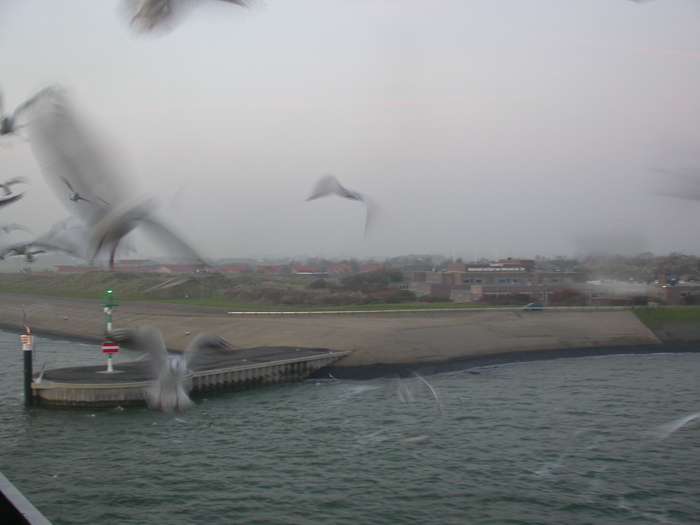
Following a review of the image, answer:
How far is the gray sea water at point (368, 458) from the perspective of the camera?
8.46 m

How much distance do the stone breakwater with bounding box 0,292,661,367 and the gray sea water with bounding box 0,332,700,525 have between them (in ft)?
18.6

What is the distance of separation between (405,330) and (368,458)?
13.5m

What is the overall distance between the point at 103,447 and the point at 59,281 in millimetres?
29814

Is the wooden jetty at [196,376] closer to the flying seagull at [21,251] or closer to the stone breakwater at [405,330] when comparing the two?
the stone breakwater at [405,330]

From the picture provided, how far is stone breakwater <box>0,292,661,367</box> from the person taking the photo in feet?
73.2

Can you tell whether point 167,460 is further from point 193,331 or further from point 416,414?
point 193,331

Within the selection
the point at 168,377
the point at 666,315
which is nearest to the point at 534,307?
the point at 666,315

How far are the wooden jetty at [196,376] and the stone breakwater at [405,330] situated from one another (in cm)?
172

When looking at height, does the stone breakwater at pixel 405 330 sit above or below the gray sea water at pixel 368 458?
above

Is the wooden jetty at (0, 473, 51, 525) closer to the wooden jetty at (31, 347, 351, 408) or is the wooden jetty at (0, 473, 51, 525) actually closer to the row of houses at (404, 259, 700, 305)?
the wooden jetty at (31, 347, 351, 408)

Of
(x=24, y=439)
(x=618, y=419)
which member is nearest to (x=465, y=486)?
(x=618, y=419)

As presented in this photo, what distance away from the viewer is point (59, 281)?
126ft

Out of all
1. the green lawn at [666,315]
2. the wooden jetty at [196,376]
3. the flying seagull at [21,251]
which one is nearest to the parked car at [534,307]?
the green lawn at [666,315]

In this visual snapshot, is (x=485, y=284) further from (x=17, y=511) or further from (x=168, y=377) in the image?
(x=17, y=511)
